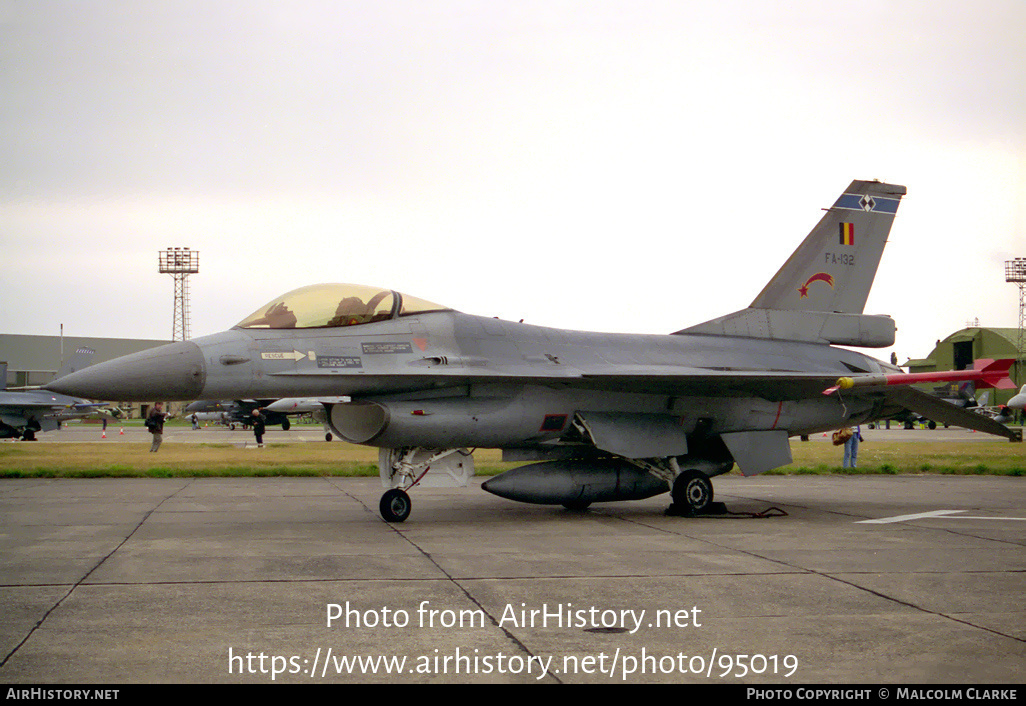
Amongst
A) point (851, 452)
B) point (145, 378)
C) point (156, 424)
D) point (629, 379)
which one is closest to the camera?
point (145, 378)

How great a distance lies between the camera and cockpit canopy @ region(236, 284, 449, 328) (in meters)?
9.75

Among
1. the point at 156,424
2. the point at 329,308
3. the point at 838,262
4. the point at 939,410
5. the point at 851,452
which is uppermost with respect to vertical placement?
the point at 838,262

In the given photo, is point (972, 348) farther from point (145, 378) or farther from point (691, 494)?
point (145, 378)

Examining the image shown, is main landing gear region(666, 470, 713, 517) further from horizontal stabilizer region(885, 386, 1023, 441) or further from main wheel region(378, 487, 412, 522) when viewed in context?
main wheel region(378, 487, 412, 522)

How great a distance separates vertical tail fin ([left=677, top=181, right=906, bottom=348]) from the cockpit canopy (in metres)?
5.28

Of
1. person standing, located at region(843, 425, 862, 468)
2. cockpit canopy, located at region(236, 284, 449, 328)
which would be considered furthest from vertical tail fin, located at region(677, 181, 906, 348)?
person standing, located at region(843, 425, 862, 468)

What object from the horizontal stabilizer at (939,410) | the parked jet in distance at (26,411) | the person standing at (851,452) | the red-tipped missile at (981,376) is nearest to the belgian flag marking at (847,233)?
the horizontal stabilizer at (939,410)

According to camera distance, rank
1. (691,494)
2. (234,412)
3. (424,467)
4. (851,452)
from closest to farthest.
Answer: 1. (424,467)
2. (691,494)
3. (851,452)
4. (234,412)

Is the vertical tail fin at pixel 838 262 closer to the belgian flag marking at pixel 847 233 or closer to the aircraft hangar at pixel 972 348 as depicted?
the belgian flag marking at pixel 847 233

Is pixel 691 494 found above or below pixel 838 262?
below

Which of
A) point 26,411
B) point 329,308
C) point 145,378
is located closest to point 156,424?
point 26,411

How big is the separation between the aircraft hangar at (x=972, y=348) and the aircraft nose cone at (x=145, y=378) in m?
52.5

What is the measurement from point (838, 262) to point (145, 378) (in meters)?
9.96

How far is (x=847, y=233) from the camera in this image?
43.9ft
